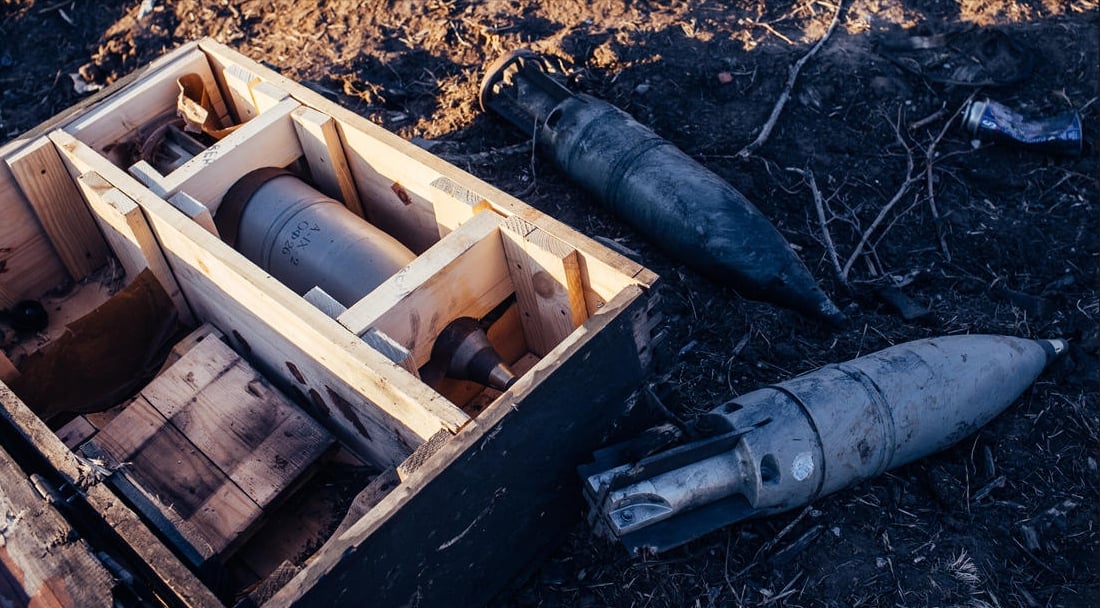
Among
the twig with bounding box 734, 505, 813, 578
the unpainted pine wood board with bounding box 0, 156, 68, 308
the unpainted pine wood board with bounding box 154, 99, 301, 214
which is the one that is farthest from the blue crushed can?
the unpainted pine wood board with bounding box 0, 156, 68, 308

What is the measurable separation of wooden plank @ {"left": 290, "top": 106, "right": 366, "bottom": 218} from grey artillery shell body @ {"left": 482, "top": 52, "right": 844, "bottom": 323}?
143cm

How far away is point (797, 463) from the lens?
11.5 ft

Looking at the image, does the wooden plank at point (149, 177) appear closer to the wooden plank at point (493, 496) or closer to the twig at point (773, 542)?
the wooden plank at point (493, 496)

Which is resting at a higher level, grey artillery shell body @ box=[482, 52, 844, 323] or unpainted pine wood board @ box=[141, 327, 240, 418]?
unpainted pine wood board @ box=[141, 327, 240, 418]

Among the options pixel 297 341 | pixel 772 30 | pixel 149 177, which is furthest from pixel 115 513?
pixel 772 30

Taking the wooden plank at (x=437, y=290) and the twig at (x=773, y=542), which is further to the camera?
the twig at (x=773, y=542)

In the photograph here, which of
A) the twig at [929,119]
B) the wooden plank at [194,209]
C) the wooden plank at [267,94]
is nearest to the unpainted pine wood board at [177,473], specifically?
the wooden plank at [194,209]

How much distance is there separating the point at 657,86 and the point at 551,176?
1007mm

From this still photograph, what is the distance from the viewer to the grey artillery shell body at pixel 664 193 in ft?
14.9

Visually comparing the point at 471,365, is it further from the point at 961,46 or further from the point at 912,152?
the point at 961,46

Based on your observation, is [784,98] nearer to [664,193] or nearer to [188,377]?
[664,193]

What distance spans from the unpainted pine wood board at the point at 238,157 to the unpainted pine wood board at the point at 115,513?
1107mm

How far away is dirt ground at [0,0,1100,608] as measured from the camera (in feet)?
12.4

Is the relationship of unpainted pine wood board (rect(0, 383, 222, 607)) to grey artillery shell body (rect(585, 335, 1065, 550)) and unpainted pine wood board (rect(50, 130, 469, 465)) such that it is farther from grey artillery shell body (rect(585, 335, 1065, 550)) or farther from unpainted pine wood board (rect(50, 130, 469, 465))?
grey artillery shell body (rect(585, 335, 1065, 550))
